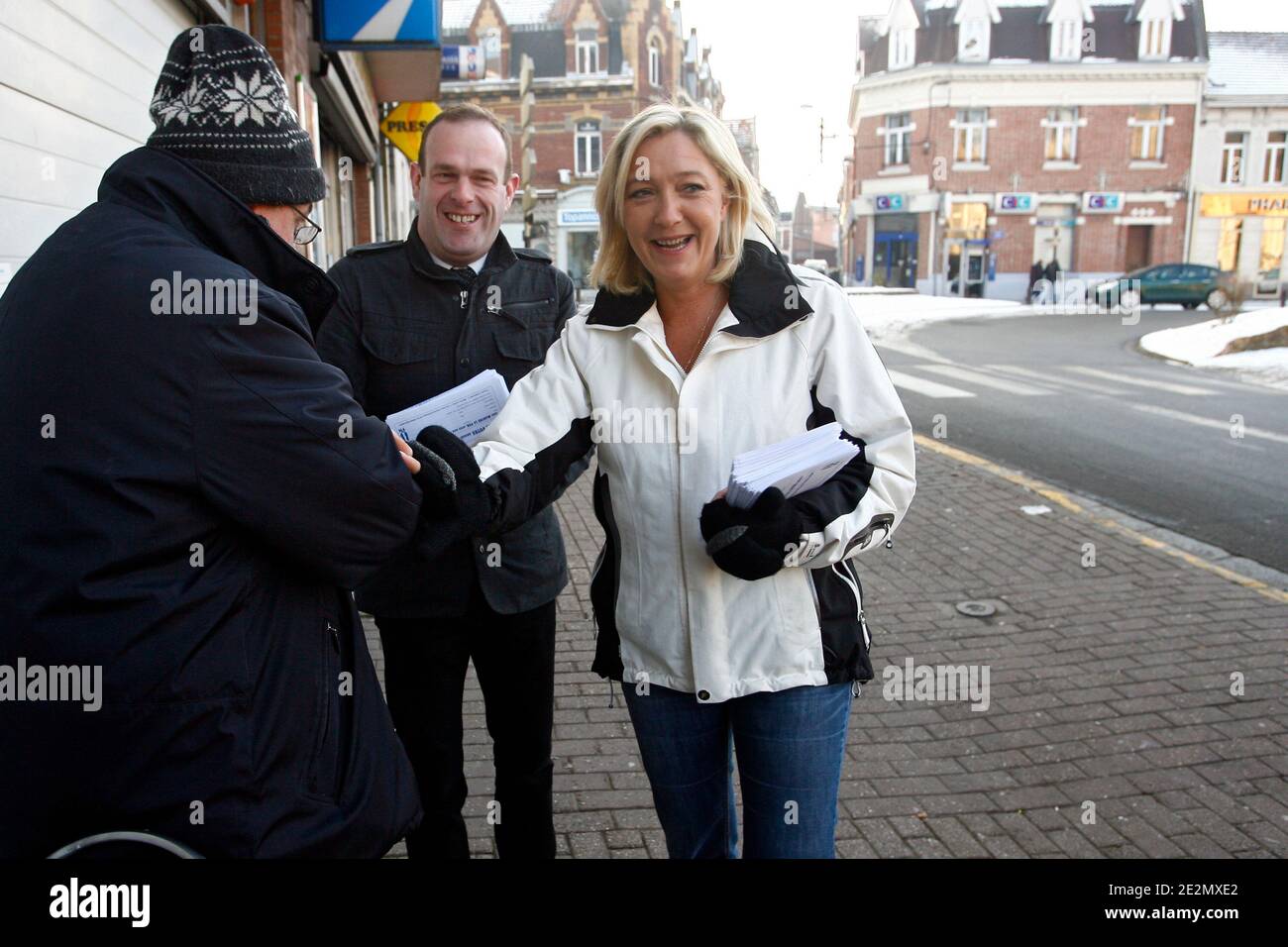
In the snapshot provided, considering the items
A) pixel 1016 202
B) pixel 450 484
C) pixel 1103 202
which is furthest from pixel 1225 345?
pixel 1103 202

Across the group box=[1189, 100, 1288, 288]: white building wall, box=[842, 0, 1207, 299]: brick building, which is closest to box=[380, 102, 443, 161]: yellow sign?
box=[842, 0, 1207, 299]: brick building

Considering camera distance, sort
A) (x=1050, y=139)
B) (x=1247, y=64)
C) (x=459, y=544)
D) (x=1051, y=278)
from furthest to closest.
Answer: (x=1247, y=64)
(x=1050, y=139)
(x=1051, y=278)
(x=459, y=544)

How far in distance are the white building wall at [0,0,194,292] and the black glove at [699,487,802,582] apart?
2.42 meters

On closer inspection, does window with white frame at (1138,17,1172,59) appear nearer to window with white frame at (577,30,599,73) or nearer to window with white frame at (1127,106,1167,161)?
window with white frame at (1127,106,1167,161)

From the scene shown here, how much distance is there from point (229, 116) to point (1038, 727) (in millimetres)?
3826

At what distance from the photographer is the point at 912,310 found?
3356 centimetres

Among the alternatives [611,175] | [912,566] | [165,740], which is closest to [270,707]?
[165,740]

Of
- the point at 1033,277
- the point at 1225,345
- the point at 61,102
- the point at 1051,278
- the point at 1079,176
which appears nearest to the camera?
the point at 61,102

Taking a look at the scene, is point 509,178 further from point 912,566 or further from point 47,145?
point 912,566

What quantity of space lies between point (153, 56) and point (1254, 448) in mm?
10117

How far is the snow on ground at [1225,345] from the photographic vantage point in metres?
17.8

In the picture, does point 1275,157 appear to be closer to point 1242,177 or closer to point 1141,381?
point 1242,177

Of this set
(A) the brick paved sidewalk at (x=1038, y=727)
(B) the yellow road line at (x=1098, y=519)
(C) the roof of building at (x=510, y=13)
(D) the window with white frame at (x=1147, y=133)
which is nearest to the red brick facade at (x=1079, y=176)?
(D) the window with white frame at (x=1147, y=133)

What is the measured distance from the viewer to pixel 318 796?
1.80 meters
